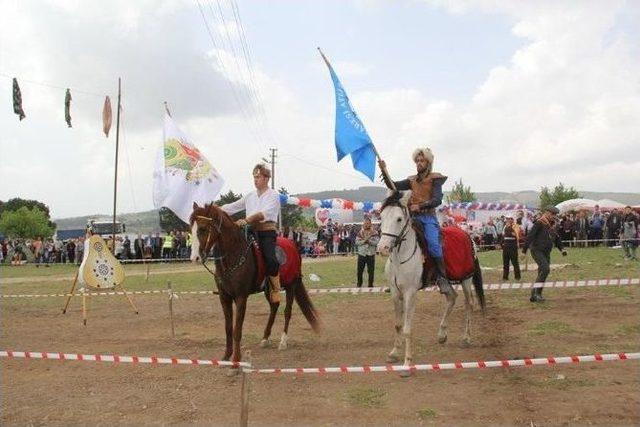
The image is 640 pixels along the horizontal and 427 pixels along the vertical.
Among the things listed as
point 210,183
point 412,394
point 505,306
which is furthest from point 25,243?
point 412,394

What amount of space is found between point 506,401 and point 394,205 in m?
2.86

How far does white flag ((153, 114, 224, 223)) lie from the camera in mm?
14016

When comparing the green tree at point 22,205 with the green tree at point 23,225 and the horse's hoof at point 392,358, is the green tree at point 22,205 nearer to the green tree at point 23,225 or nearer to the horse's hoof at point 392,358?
the green tree at point 23,225

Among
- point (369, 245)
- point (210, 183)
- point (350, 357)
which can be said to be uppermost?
point (210, 183)

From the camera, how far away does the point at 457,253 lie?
29.0 ft

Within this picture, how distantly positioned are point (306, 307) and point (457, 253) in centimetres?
263

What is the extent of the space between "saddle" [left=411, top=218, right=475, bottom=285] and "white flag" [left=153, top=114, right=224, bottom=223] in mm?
7039

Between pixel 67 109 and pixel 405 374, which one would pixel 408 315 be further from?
pixel 67 109

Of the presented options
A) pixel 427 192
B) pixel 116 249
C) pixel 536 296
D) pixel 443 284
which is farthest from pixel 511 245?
pixel 116 249

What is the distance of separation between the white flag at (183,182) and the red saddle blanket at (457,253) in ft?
23.0

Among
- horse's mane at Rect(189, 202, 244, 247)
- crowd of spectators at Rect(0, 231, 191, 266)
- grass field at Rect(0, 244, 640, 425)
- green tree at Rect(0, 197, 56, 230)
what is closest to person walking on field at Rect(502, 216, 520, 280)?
grass field at Rect(0, 244, 640, 425)

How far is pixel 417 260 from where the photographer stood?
7855mm

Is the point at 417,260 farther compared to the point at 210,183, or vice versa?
the point at 210,183

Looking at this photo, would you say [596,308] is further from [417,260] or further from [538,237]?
[417,260]
